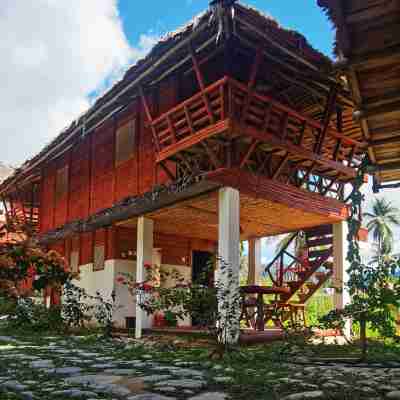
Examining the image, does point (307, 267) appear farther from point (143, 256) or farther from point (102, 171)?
point (102, 171)

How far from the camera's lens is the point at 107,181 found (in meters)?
13.9

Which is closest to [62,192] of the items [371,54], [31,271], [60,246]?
[60,246]

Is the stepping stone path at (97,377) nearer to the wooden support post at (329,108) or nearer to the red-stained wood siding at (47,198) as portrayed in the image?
the wooden support post at (329,108)

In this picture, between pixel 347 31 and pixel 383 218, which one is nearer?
pixel 347 31

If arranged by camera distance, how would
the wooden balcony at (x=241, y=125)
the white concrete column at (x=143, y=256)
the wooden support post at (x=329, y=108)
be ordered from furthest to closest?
the white concrete column at (x=143, y=256) → the wooden support post at (x=329, y=108) → the wooden balcony at (x=241, y=125)

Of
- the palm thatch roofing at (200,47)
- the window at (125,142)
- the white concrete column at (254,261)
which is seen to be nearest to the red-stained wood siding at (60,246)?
the window at (125,142)

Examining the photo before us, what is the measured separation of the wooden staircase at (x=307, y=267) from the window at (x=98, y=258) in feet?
14.3

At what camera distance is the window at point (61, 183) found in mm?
16969

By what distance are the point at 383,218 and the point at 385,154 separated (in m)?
44.9

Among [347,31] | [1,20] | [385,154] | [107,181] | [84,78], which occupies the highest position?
[84,78]

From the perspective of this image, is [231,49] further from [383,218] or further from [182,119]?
[383,218]

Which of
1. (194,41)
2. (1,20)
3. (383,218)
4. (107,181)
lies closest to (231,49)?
(194,41)

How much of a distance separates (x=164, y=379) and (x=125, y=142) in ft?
28.4

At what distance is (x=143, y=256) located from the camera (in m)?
11.6
